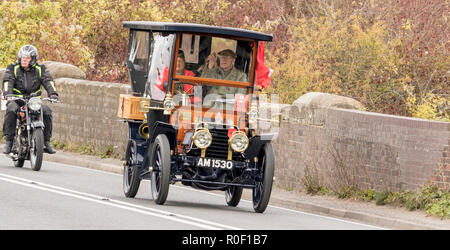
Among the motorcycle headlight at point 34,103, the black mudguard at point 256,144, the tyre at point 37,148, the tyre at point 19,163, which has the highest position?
the motorcycle headlight at point 34,103

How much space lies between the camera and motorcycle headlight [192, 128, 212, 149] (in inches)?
568

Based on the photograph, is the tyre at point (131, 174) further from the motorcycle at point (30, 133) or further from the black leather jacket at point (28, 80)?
the black leather jacket at point (28, 80)

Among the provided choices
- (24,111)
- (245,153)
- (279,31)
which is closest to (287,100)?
(24,111)

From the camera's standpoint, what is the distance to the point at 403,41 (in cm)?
2666

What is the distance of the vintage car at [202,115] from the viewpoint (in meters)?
14.6

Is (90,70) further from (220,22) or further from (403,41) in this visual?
(403,41)

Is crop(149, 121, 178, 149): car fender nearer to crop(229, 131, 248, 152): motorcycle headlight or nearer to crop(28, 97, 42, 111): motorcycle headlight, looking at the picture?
crop(229, 131, 248, 152): motorcycle headlight

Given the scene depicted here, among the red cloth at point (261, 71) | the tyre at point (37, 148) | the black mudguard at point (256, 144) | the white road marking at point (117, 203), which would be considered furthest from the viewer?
the tyre at point (37, 148)

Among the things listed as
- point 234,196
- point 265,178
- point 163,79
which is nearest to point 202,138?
point 265,178

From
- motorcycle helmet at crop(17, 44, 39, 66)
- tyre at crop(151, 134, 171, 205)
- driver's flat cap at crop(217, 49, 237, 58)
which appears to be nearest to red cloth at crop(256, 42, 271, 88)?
driver's flat cap at crop(217, 49, 237, 58)

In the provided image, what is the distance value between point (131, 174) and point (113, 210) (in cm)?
268

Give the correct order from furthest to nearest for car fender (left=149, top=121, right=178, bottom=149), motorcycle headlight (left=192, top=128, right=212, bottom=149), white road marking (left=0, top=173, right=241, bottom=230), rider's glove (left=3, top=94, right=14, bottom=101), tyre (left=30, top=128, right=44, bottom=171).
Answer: rider's glove (left=3, top=94, right=14, bottom=101)
tyre (left=30, top=128, right=44, bottom=171)
car fender (left=149, top=121, right=178, bottom=149)
motorcycle headlight (left=192, top=128, right=212, bottom=149)
white road marking (left=0, top=173, right=241, bottom=230)

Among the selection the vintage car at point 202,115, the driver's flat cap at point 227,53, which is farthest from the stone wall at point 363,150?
the driver's flat cap at point 227,53
